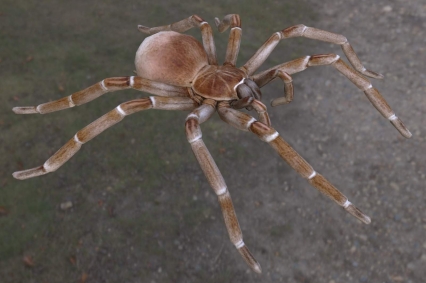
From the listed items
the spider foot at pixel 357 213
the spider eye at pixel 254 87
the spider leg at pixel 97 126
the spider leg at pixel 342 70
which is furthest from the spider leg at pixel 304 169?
the spider leg at pixel 97 126

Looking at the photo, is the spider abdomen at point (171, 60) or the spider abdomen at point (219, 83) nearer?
the spider abdomen at point (219, 83)

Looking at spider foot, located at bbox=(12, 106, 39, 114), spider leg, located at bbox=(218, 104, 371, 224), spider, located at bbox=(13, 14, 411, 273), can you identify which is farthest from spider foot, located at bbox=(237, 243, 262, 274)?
spider foot, located at bbox=(12, 106, 39, 114)

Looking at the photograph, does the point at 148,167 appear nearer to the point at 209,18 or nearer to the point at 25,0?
the point at 209,18

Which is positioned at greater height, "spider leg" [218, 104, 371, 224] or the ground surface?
"spider leg" [218, 104, 371, 224]

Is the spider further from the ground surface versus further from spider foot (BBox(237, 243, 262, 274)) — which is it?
the ground surface

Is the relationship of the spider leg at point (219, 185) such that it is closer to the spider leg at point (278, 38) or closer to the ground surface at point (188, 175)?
the spider leg at point (278, 38)

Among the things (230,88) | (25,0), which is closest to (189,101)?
(230,88)

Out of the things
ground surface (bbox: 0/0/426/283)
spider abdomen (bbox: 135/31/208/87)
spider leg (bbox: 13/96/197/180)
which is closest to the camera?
spider leg (bbox: 13/96/197/180)

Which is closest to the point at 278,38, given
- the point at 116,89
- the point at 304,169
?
the point at 304,169

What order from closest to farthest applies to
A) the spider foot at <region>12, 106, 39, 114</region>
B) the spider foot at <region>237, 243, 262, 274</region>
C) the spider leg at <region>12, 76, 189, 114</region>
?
the spider foot at <region>237, 243, 262, 274</region> < the spider leg at <region>12, 76, 189, 114</region> < the spider foot at <region>12, 106, 39, 114</region>
